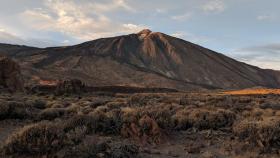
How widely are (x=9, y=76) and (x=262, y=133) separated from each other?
3869 centimetres

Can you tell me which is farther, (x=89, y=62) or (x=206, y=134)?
(x=89, y=62)

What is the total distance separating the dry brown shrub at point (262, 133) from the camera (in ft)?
38.3

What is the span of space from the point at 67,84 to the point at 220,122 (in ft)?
140

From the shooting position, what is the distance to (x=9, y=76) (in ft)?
152

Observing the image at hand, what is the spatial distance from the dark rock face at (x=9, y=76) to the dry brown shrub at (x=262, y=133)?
35.5 meters

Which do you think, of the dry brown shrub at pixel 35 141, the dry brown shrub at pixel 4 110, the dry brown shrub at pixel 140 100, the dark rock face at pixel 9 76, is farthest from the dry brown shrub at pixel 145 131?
the dark rock face at pixel 9 76

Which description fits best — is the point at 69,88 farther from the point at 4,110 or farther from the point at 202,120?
the point at 202,120

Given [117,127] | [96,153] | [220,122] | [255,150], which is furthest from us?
[220,122]

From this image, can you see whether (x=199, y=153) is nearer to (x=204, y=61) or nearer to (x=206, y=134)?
(x=206, y=134)

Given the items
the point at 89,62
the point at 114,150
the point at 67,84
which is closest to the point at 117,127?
the point at 114,150

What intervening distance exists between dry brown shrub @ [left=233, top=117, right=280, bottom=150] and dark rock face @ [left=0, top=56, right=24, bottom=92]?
3548 centimetres

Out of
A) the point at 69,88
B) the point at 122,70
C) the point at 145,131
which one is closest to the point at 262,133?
the point at 145,131

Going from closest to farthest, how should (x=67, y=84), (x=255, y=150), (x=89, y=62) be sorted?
(x=255, y=150)
(x=67, y=84)
(x=89, y=62)

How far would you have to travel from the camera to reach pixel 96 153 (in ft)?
30.7
